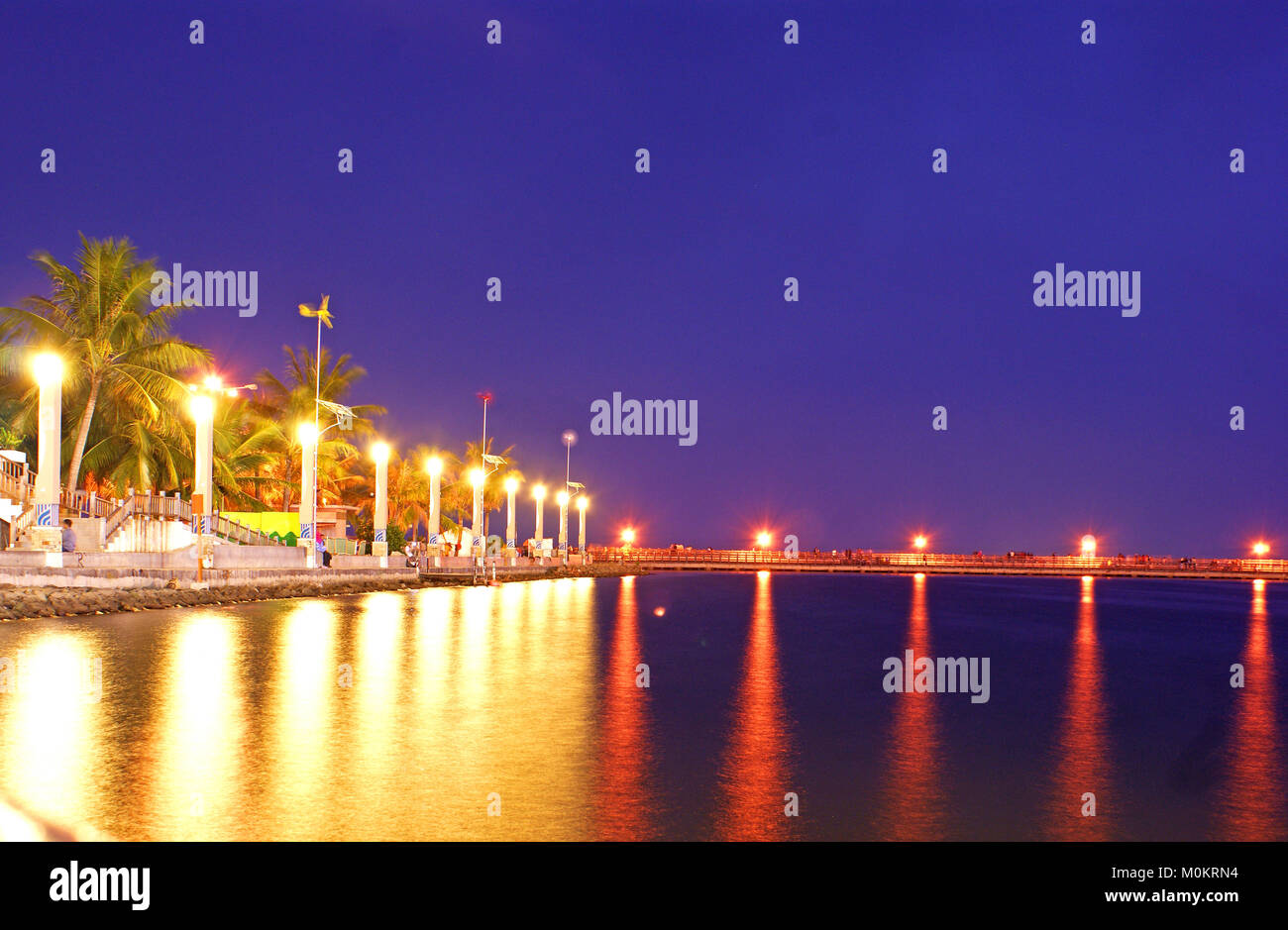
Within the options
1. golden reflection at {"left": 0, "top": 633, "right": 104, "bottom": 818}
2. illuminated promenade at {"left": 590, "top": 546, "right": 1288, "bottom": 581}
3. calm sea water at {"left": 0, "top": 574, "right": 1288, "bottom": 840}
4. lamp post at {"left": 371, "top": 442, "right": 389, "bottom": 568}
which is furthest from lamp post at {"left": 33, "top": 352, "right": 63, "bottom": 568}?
illuminated promenade at {"left": 590, "top": 546, "right": 1288, "bottom": 581}

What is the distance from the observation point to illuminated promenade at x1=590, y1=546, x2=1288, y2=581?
4560 inches

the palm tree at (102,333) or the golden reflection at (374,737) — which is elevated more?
the palm tree at (102,333)

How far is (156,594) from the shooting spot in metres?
30.5

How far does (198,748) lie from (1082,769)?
27.1ft

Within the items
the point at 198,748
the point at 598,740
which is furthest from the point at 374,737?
the point at 598,740

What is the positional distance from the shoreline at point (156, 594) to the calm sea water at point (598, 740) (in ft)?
5.12

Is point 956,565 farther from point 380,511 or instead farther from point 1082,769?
point 1082,769

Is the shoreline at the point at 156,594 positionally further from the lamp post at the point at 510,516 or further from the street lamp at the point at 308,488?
the lamp post at the point at 510,516

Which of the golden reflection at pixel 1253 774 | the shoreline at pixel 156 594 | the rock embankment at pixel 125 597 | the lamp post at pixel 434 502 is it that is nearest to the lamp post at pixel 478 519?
the lamp post at pixel 434 502

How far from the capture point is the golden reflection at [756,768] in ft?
24.9
